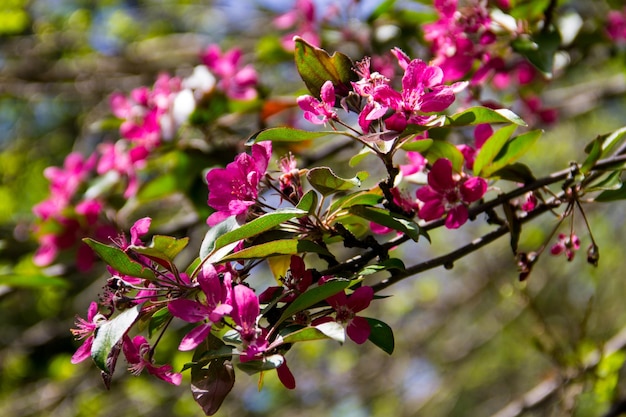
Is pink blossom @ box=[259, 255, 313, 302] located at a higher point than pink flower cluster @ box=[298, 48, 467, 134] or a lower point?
lower

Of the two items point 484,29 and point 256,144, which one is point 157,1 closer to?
point 484,29

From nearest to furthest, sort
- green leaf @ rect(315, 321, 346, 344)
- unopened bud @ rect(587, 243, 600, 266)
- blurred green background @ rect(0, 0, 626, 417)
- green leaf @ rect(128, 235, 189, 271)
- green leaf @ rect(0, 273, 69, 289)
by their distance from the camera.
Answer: green leaf @ rect(315, 321, 346, 344) < green leaf @ rect(128, 235, 189, 271) < unopened bud @ rect(587, 243, 600, 266) < green leaf @ rect(0, 273, 69, 289) < blurred green background @ rect(0, 0, 626, 417)

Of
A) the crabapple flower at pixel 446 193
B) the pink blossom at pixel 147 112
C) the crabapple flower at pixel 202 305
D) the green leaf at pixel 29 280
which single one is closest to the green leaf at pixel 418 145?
the crabapple flower at pixel 446 193

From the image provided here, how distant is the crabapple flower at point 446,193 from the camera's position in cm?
107

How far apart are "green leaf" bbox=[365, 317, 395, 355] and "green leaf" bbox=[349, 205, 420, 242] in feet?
0.42

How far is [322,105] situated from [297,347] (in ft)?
8.89

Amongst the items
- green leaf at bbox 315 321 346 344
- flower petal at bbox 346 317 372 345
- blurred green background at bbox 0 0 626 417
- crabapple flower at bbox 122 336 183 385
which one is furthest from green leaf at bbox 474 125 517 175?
blurred green background at bbox 0 0 626 417

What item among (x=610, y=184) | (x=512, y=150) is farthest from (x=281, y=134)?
(x=610, y=184)

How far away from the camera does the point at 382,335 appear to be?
96cm

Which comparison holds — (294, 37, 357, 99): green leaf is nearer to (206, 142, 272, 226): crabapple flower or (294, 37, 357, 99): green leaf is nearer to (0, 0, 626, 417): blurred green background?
(206, 142, 272, 226): crabapple flower

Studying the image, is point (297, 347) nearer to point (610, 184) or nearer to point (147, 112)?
point (147, 112)

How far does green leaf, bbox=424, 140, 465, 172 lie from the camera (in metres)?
1.12

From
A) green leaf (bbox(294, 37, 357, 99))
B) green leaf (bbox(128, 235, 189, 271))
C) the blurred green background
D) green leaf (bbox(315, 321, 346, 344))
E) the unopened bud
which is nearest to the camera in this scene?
green leaf (bbox(315, 321, 346, 344))

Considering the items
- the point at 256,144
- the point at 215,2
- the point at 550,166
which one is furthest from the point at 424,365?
the point at 256,144
